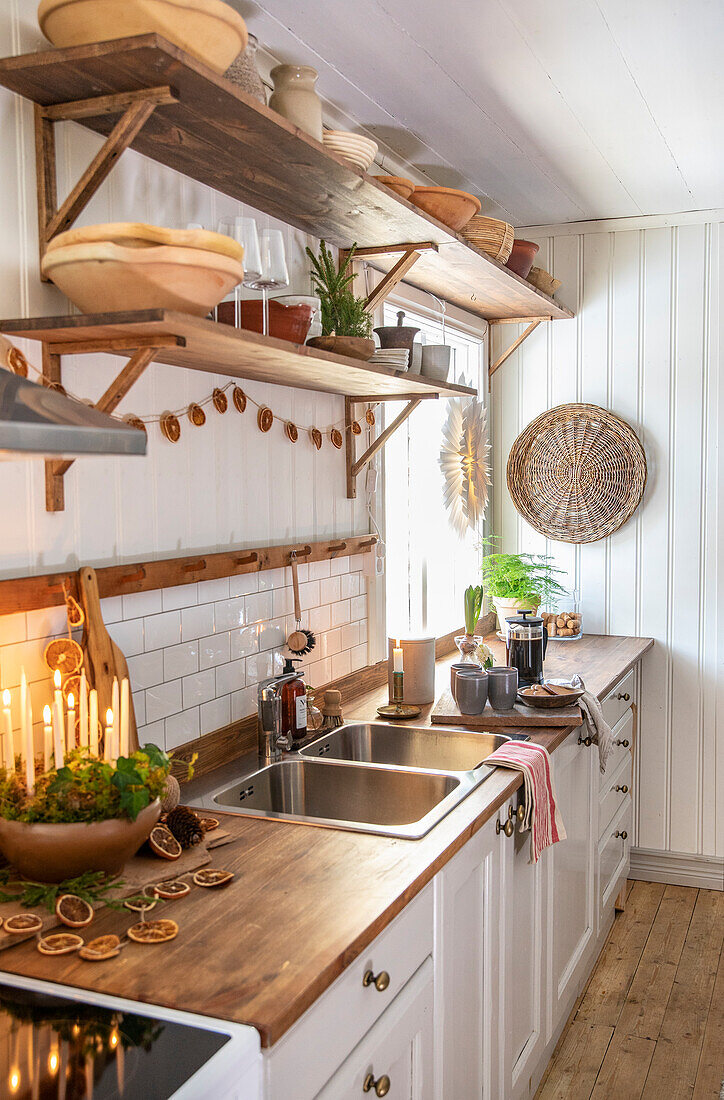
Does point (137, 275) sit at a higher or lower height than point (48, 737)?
higher

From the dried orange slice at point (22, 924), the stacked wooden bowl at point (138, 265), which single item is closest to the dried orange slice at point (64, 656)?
the dried orange slice at point (22, 924)

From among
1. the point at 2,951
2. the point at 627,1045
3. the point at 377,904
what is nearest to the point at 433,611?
the point at 627,1045

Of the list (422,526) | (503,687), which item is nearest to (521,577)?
(422,526)

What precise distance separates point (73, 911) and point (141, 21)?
4.29 ft

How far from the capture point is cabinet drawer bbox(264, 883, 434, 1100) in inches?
47.2

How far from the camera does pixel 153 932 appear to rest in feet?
4.39

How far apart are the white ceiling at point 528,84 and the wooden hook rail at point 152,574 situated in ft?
3.88

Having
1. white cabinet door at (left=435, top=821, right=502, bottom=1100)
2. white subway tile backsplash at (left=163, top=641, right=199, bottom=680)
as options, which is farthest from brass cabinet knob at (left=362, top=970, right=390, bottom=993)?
white subway tile backsplash at (left=163, top=641, right=199, bottom=680)

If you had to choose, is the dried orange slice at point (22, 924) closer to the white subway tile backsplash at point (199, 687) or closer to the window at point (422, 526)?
the white subway tile backsplash at point (199, 687)

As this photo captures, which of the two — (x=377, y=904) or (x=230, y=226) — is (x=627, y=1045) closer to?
(x=377, y=904)

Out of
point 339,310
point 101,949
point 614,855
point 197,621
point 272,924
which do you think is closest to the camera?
point 101,949

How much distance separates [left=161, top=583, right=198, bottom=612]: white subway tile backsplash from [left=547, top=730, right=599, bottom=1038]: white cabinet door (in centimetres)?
98

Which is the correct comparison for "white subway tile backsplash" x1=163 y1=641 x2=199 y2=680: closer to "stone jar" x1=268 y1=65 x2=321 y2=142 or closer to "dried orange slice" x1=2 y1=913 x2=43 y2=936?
"dried orange slice" x1=2 y1=913 x2=43 y2=936

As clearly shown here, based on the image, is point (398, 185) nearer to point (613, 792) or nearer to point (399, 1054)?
point (399, 1054)
